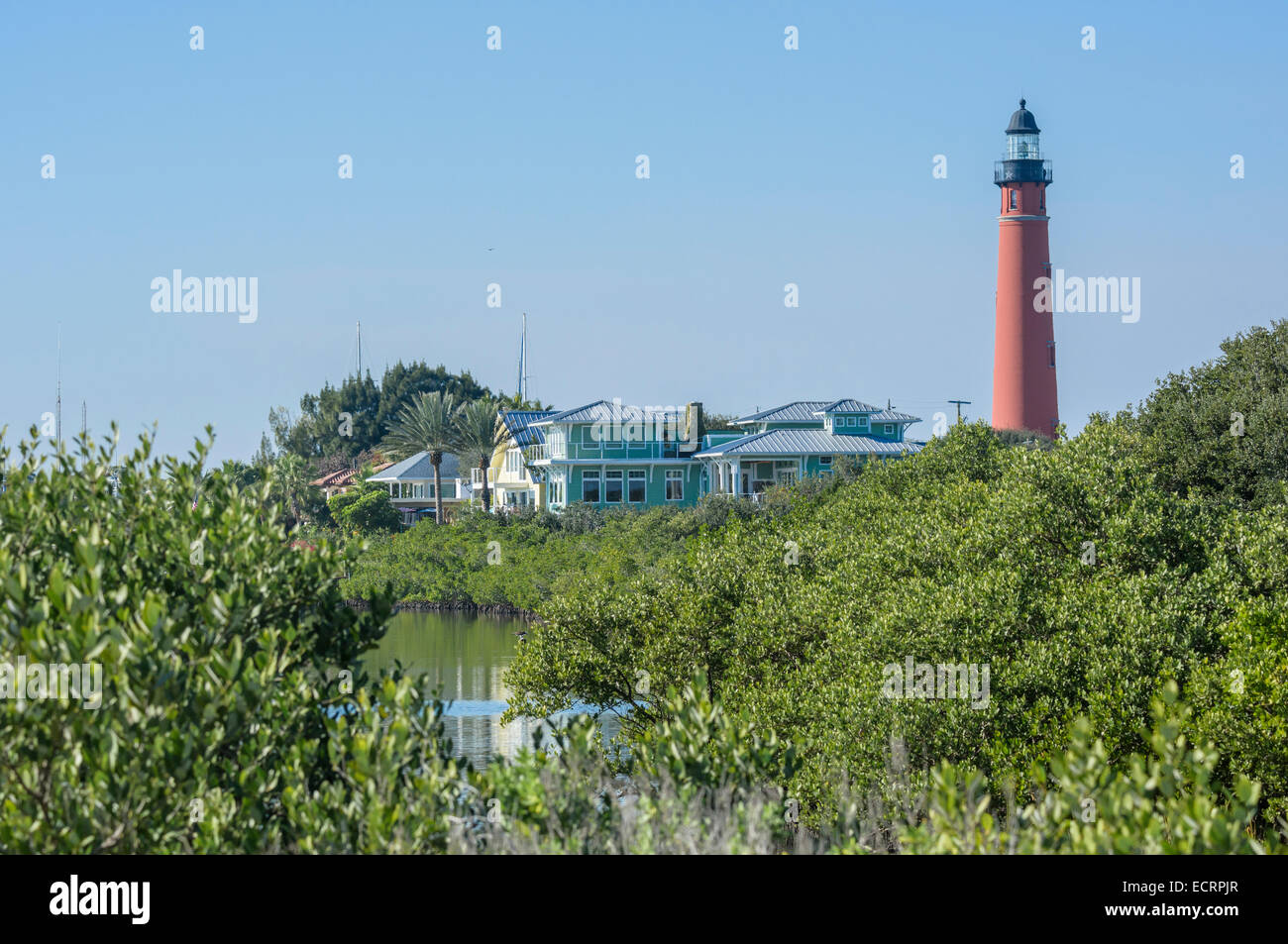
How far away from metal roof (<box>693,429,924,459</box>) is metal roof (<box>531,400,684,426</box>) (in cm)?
383

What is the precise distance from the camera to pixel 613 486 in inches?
2886

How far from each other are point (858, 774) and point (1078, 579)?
5.20 metres

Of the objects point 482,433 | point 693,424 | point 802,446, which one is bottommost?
point 802,446

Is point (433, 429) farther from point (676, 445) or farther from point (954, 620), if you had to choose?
point (954, 620)

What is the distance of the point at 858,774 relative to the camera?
55.9 ft

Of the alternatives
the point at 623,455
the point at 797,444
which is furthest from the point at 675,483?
the point at 797,444

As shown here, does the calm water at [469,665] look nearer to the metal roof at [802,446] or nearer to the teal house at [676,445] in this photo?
the teal house at [676,445]

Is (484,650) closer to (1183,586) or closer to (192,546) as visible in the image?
(1183,586)

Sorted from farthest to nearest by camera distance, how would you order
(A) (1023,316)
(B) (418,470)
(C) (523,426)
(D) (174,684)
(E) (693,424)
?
1. (B) (418,470)
2. (C) (523,426)
3. (E) (693,424)
4. (A) (1023,316)
5. (D) (174,684)

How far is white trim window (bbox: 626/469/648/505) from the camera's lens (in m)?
73.6

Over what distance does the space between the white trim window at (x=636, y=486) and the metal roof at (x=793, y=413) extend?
23.8ft

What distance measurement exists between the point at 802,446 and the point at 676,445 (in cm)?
795

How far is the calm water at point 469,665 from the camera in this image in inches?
1244
